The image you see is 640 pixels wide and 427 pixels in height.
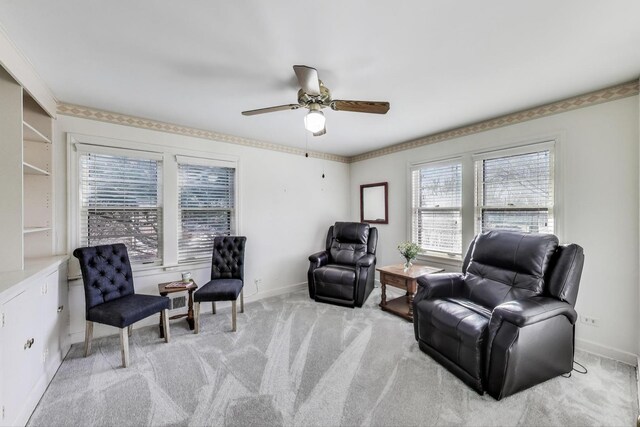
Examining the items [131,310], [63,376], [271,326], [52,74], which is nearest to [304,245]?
[271,326]

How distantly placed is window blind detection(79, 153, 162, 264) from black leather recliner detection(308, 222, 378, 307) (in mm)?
2115

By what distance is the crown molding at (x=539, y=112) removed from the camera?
2.27 meters

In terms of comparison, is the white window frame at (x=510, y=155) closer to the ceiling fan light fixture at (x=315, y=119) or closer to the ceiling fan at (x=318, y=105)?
the ceiling fan at (x=318, y=105)

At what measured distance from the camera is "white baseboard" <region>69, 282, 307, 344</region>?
268 centimetres

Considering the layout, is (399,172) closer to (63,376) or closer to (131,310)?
(131,310)

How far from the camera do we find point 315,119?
2090 millimetres

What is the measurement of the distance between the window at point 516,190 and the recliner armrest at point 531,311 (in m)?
1.07

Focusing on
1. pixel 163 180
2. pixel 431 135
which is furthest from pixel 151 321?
pixel 431 135

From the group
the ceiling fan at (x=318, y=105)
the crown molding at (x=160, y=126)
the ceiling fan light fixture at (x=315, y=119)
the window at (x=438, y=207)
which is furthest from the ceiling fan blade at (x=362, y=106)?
the crown molding at (x=160, y=126)

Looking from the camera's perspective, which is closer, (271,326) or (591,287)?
(591,287)

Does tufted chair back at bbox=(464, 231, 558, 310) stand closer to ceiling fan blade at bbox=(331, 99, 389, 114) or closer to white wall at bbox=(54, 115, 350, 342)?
ceiling fan blade at bbox=(331, 99, 389, 114)

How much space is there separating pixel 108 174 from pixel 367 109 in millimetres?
2903

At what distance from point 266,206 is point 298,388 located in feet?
8.57

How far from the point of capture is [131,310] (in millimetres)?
2309
